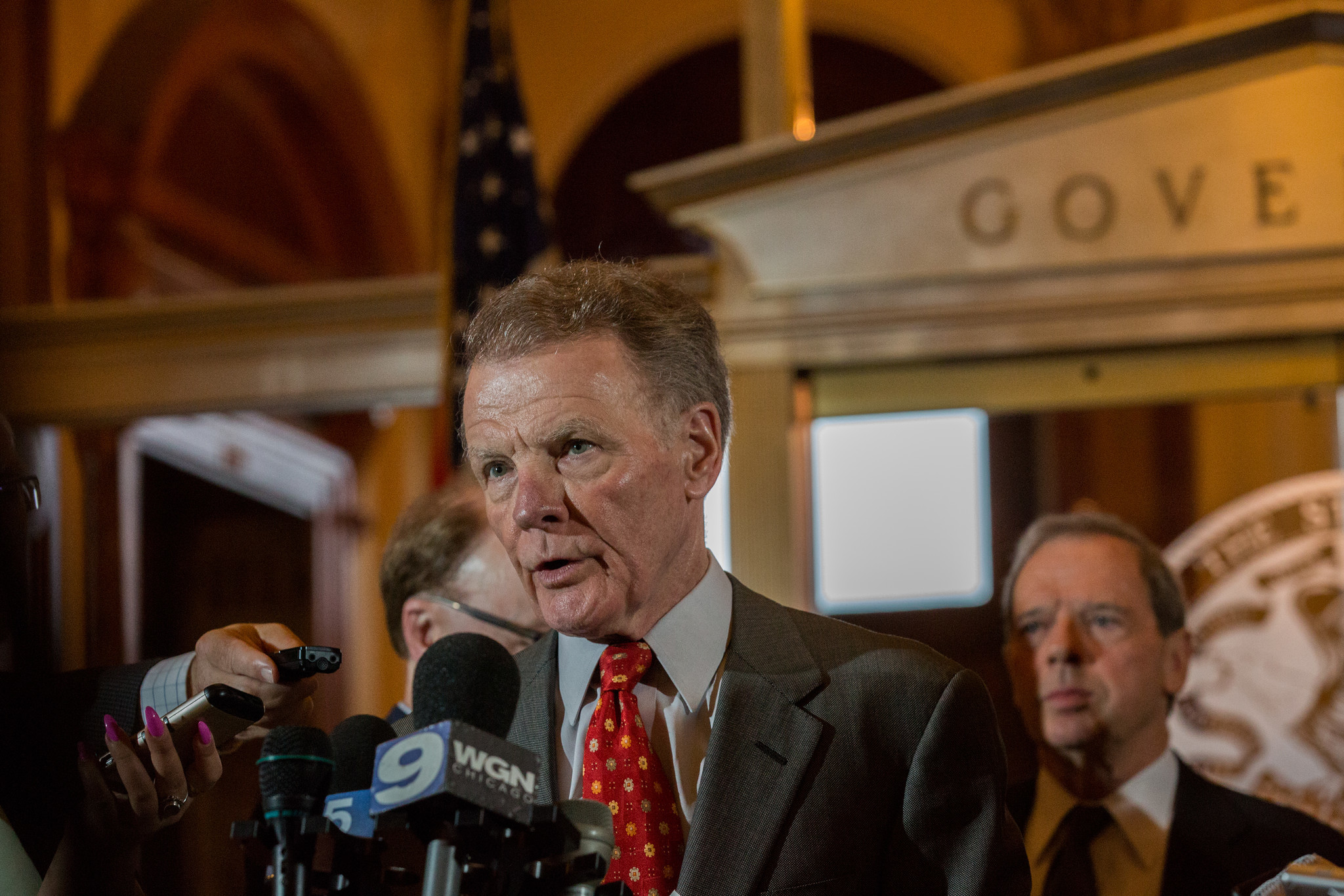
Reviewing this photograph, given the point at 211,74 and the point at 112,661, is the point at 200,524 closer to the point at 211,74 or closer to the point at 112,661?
the point at 112,661

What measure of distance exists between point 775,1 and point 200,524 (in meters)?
5.08

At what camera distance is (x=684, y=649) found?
1.97 metres

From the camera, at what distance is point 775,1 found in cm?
539

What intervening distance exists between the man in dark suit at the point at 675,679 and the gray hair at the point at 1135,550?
1.04 m

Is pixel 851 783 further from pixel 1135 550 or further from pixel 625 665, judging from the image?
pixel 1135 550

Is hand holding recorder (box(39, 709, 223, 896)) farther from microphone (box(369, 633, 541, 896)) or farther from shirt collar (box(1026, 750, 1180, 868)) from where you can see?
shirt collar (box(1026, 750, 1180, 868))

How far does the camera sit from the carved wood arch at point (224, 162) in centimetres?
773

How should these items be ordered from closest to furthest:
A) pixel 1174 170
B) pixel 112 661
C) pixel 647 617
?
pixel 647 617 < pixel 1174 170 < pixel 112 661

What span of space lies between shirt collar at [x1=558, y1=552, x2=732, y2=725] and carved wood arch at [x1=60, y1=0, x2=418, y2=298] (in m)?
6.32

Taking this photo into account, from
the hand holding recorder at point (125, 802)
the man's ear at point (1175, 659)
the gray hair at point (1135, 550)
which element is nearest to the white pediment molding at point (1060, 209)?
the gray hair at point (1135, 550)

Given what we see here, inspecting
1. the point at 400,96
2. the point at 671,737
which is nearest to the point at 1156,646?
the point at 671,737

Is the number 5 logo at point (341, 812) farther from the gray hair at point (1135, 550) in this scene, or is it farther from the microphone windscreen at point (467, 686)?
the gray hair at point (1135, 550)

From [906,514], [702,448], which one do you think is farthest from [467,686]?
[906,514]

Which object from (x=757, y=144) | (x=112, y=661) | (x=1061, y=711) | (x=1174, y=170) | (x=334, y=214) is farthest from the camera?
(x=334, y=214)
